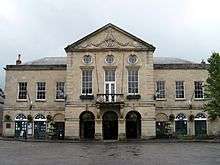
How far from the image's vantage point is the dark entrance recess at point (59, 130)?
149 ft

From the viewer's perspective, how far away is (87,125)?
1817 inches

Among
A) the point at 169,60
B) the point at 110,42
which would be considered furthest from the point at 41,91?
the point at 169,60

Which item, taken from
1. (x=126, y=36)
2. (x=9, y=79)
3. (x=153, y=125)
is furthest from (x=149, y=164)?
(x=9, y=79)

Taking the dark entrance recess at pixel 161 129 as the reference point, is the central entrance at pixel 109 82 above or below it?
above

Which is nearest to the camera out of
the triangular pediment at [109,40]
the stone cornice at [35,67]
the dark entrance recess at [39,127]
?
the triangular pediment at [109,40]

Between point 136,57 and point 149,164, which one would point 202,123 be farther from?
point 149,164

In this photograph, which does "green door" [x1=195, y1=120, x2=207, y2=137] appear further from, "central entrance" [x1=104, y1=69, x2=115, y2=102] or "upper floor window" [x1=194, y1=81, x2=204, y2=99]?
"central entrance" [x1=104, y1=69, x2=115, y2=102]

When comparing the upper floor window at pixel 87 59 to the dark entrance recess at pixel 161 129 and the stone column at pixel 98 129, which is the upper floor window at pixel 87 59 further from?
the dark entrance recess at pixel 161 129

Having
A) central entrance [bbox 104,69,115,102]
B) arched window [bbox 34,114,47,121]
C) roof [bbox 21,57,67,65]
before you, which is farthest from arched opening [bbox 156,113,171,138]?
roof [bbox 21,57,67,65]

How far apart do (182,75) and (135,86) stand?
23.0 feet

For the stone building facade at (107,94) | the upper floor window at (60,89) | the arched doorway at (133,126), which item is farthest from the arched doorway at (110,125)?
the upper floor window at (60,89)

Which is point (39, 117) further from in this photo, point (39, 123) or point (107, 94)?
point (107, 94)

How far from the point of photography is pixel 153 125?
44.4 meters

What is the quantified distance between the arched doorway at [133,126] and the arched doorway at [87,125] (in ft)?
13.5
